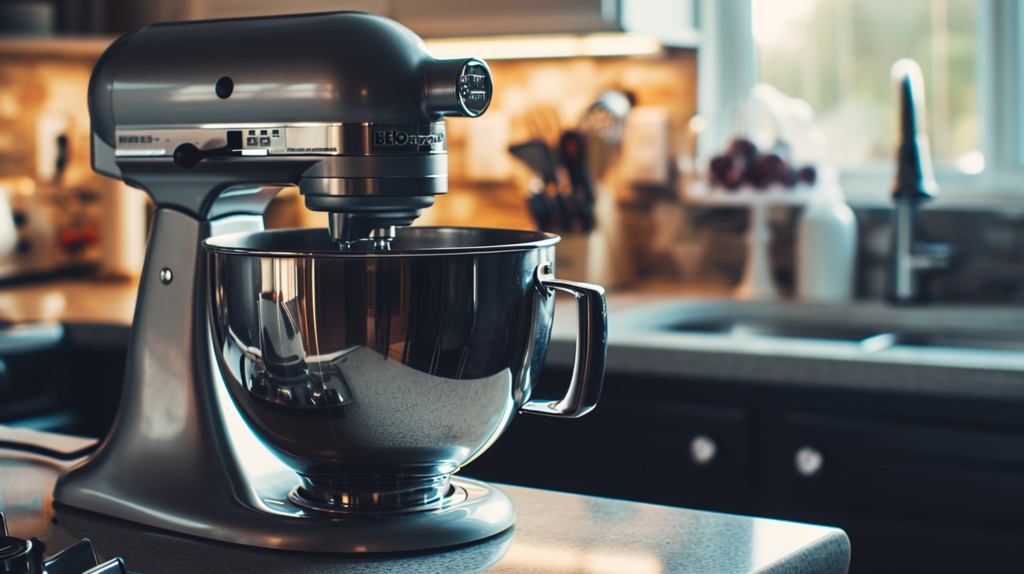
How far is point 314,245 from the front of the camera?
84 cm

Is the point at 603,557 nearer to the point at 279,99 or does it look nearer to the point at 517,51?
the point at 279,99

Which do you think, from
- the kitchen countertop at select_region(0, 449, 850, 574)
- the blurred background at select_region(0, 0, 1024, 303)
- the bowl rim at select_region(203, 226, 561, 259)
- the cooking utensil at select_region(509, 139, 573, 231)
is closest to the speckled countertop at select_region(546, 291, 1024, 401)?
the blurred background at select_region(0, 0, 1024, 303)

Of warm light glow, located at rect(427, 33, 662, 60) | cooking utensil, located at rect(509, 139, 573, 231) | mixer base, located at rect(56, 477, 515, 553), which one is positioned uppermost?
warm light glow, located at rect(427, 33, 662, 60)

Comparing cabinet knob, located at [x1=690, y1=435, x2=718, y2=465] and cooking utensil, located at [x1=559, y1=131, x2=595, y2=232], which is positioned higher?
cooking utensil, located at [x1=559, y1=131, x2=595, y2=232]

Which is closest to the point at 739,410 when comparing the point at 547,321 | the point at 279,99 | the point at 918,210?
the point at 918,210

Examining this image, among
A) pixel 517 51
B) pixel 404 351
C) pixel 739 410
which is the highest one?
pixel 517 51

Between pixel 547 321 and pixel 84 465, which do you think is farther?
pixel 84 465

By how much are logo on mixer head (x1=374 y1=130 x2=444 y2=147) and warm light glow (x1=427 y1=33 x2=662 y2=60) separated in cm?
160

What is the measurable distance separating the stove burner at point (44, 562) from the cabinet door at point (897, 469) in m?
1.21

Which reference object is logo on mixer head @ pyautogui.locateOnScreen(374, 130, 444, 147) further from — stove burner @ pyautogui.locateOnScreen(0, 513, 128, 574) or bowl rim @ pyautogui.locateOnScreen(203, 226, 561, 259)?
stove burner @ pyautogui.locateOnScreen(0, 513, 128, 574)

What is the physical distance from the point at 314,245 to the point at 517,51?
1.65 m

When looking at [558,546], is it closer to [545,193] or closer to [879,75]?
[545,193]

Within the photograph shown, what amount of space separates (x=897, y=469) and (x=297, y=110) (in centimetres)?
117

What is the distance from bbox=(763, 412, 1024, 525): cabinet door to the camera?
1.51m
